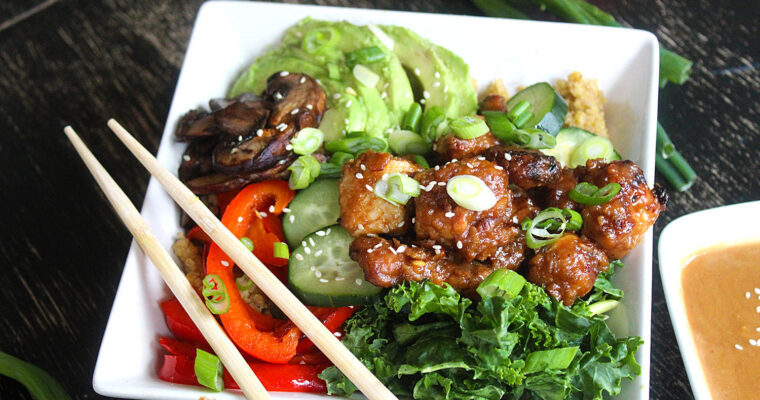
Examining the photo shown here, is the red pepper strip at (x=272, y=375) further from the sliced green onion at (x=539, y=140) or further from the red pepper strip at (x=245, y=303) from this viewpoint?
the sliced green onion at (x=539, y=140)

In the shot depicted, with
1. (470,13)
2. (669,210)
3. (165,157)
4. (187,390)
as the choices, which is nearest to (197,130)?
(165,157)

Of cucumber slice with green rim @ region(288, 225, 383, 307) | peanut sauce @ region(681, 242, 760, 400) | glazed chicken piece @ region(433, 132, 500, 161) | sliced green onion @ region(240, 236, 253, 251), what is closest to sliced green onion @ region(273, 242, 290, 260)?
cucumber slice with green rim @ region(288, 225, 383, 307)

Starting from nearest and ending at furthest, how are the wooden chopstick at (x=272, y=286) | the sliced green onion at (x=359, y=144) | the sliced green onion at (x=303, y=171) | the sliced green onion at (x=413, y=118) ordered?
the wooden chopstick at (x=272, y=286), the sliced green onion at (x=303, y=171), the sliced green onion at (x=359, y=144), the sliced green onion at (x=413, y=118)

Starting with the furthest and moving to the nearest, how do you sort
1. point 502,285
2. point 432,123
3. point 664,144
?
point 664,144
point 432,123
point 502,285

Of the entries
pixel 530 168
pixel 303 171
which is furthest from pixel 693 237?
pixel 303 171

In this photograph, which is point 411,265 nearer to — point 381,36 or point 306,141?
point 306,141

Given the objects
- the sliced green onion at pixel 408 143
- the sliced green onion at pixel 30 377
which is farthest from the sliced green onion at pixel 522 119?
the sliced green onion at pixel 30 377
